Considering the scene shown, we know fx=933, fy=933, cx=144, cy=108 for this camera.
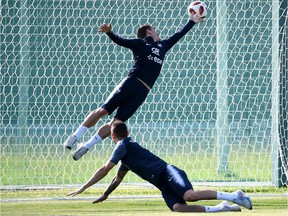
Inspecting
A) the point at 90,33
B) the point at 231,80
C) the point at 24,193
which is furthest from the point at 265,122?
the point at 24,193

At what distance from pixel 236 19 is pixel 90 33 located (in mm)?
2211

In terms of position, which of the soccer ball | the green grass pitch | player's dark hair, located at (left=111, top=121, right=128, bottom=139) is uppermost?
the soccer ball

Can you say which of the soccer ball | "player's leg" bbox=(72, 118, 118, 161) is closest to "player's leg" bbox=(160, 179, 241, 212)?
"player's leg" bbox=(72, 118, 118, 161)

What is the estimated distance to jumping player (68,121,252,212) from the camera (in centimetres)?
897

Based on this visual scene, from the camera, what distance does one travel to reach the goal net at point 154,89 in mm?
13734

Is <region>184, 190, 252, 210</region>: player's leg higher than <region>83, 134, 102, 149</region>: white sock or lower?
higher

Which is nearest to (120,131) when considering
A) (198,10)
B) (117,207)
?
(117,207)

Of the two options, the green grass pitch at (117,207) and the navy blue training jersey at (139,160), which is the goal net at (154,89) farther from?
the navy blue training jersey at (139,160)

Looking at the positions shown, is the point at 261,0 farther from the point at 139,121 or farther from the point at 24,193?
the point at 24,193

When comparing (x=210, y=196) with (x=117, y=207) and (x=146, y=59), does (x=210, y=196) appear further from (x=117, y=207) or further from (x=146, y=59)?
(x=146, y=59)

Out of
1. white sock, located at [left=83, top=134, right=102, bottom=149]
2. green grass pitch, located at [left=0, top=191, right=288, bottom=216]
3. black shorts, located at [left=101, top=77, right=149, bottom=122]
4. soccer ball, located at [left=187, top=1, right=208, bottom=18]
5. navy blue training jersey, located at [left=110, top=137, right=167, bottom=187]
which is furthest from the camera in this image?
soccer ball, located at [left=187, top=1, right=208, bottom=18]

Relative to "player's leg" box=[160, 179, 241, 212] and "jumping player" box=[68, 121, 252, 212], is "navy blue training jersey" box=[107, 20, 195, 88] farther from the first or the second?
"player's leg" box=[160, 179, 241, 212]

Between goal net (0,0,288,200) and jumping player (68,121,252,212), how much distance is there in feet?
13.7

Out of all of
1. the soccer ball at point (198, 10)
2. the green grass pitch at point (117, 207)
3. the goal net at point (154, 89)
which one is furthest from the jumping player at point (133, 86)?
the goal net at point (154, 89)
